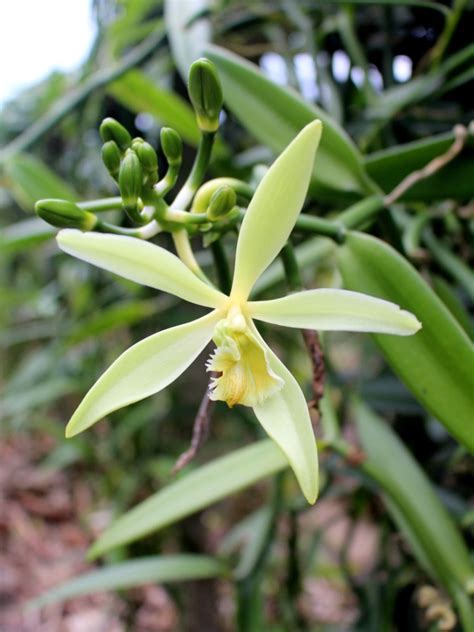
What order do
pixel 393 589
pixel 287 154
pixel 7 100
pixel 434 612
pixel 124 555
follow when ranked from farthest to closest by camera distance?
1. pixel 7 100
2. pixel 124 555
3. pixel 393 589
4. pixel 434 612
5. pixel 287 154

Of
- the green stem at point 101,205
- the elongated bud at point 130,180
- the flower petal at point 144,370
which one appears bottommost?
the flower petal at point 144,370

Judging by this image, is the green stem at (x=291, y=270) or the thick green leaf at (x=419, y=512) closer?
the green stem at (x=291, y=270)

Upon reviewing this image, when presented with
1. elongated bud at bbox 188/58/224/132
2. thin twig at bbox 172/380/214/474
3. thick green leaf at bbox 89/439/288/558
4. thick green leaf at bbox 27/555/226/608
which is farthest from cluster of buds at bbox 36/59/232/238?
thick green leaf at bbox 27/555/226/608

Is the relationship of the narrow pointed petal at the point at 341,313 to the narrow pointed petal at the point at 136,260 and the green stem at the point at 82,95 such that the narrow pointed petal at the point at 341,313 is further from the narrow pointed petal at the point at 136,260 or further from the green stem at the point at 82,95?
the green stem at the point at 82,95

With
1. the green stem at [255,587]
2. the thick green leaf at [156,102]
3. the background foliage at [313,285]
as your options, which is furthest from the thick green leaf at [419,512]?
the thick green leaf at [156,102]

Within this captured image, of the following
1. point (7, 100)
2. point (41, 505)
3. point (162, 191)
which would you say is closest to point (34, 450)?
point (41, 505)

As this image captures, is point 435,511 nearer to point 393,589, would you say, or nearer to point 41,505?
point 393,589

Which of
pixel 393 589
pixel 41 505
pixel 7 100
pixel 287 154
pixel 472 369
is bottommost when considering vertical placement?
pixel 393 589

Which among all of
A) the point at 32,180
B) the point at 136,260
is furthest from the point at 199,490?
the point at 32,180

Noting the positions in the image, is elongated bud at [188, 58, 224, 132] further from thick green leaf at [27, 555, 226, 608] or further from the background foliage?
thick green leaf at [27, 555, 226, 608]
